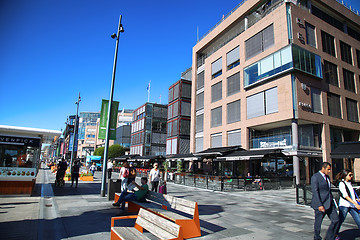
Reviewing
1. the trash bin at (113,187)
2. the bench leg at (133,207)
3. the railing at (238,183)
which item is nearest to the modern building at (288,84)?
the railing at (238,183)

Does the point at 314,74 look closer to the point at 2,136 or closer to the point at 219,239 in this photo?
the point at 219,239

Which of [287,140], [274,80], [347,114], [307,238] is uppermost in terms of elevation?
[274,80]

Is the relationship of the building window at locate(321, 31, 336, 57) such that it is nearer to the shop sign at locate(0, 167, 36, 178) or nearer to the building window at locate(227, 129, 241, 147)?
the building window at locate(227, 129, 241, 147)

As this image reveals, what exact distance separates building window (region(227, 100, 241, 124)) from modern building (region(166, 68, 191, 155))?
1381cm

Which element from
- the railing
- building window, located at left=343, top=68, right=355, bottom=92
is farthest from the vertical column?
building window, located at left=343, top=68, right=355, bottom=92

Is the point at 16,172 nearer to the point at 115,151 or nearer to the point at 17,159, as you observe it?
the point at 17,159

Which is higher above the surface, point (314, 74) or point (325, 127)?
point (314, 74)

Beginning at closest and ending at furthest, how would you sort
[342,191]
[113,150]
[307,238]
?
[342,191] → [307,238] → [113,150]

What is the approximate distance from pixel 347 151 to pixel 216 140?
50.9ft

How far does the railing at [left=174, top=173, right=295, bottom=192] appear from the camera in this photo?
16.9m

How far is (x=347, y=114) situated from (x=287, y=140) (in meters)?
10.4

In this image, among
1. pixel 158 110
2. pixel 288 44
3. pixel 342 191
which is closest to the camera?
pixel 342 191

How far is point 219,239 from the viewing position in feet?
17.1

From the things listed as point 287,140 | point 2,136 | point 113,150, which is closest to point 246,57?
point 287,140
